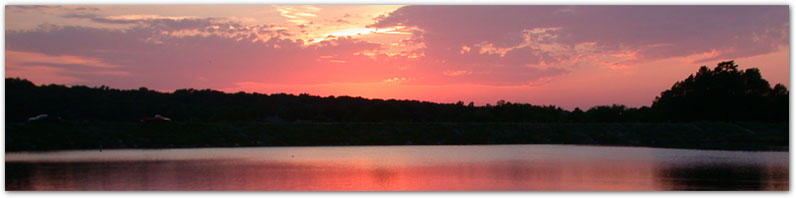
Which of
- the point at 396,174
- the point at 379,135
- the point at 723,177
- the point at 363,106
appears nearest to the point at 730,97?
the point at 379,135

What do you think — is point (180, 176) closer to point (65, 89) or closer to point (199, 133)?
point (199, 133)

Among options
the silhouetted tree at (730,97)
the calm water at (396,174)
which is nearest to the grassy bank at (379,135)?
the silhouetted tree at (730,97)

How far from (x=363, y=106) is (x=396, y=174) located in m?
65.1

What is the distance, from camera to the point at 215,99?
95.3m

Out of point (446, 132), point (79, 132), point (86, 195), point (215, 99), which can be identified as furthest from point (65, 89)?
point (86, 195)

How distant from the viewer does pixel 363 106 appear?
3681 inches

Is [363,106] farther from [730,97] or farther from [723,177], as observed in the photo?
[723,177]

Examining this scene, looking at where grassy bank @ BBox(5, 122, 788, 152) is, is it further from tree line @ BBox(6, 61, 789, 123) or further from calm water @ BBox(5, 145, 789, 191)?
calm water @ BBox(5, 145, 789, 191)

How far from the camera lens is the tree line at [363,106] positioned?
2645 inches

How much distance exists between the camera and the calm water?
950 inches

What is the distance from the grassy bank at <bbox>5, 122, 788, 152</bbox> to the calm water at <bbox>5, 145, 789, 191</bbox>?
14389 mm

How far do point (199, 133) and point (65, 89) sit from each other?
19.7 m

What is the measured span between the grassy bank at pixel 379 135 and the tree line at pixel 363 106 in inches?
208

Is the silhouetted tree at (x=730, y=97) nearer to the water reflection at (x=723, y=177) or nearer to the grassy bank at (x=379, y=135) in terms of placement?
the grassy bank at (x=379, y=135)
